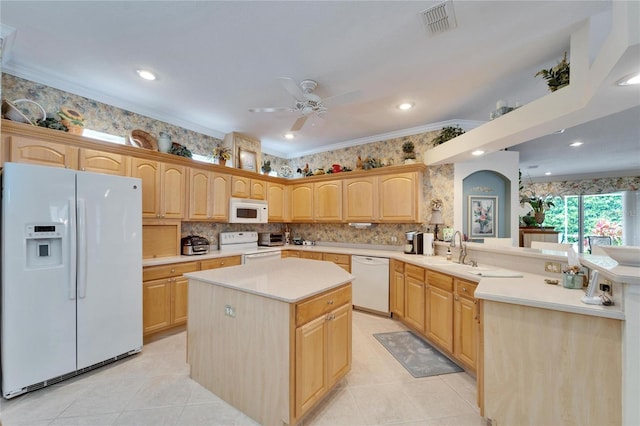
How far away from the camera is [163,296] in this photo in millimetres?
2930

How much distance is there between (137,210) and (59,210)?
0.58 meters

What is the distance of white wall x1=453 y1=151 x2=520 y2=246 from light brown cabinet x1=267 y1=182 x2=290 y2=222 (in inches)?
118

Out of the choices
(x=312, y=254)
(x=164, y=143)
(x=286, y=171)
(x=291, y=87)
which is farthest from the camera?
(x=286, y=171)

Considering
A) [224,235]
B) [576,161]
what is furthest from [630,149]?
[224,235]

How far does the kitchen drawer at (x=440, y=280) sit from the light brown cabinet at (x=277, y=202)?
295 cm

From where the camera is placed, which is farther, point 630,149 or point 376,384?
point 630,149

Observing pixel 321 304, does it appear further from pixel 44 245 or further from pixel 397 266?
pixel 44 245

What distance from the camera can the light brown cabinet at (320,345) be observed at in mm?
1604

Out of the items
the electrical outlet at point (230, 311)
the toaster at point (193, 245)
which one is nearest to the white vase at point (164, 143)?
the toaster at point (193, 245)

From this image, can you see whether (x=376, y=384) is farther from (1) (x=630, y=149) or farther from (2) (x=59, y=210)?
(1) (x=630, y=149)

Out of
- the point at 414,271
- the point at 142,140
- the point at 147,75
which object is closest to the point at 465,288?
the point at 414,271

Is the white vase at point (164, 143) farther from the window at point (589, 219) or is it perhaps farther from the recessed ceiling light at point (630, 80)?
the window at point (589, 219)

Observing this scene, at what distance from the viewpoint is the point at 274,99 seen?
3.06 m

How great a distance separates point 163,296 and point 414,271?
3.07 m
